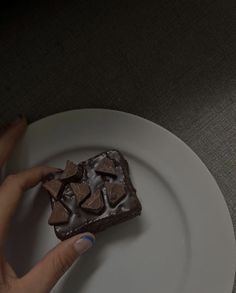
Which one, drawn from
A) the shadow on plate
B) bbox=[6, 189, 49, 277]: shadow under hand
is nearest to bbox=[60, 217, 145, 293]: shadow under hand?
the shadow on plate

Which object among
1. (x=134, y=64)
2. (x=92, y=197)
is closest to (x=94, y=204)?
(x=92, y=197)

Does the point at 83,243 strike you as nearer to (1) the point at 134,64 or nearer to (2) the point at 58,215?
(2) the point at 58,215

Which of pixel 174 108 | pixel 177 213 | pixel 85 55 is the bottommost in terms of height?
pixel 177 213

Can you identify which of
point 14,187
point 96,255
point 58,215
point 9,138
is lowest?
point 96,255

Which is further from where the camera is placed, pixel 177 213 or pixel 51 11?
pixel 51 11

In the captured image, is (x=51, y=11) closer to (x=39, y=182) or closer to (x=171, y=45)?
(x=171, y=45)

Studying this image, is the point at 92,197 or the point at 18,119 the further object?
the point at 18,119

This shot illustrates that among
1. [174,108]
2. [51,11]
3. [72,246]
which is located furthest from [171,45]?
[72,246]
